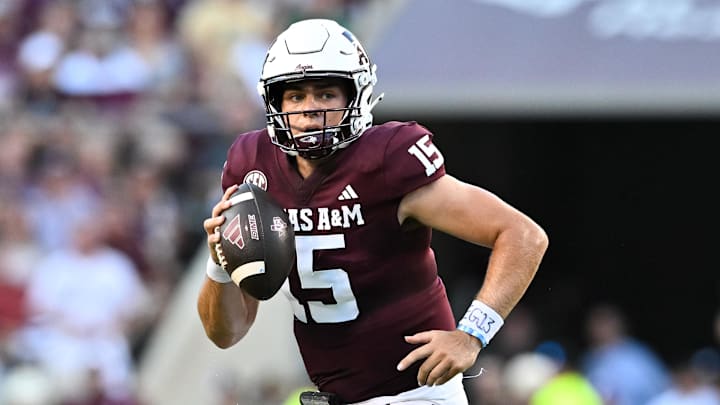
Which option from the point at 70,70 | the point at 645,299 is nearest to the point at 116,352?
the point at 70,70

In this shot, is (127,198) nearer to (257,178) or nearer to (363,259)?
→ (257,178)

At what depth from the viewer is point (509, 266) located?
407 cm

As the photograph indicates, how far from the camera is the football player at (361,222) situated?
4117 mm

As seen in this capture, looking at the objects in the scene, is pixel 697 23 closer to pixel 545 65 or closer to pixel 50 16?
→ pixel 545 65

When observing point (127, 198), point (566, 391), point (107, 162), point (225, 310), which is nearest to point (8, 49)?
point (107, 162)

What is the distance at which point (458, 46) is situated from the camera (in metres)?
9.94

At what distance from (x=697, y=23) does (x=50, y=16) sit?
195 inches

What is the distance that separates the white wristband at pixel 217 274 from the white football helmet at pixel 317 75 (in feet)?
1.46

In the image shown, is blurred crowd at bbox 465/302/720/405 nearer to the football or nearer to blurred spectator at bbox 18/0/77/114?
blurred spectator at bbox 18/0/77/114

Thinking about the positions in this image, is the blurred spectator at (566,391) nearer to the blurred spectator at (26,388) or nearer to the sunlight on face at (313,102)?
the blurred spectator at (26,388)

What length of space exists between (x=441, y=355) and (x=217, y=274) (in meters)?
0.88

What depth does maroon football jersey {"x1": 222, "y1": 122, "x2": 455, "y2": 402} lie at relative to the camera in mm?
4191

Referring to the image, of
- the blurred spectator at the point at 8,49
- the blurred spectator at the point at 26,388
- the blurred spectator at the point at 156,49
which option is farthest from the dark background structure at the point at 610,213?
the blurred spectator at the point at 26,388

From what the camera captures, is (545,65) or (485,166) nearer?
(545,65)
